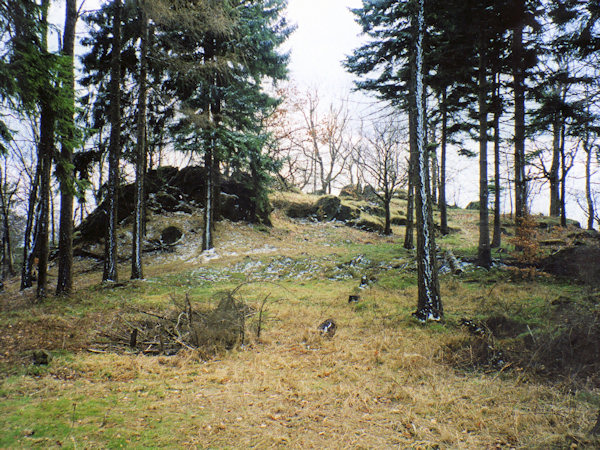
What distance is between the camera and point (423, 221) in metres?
6.86

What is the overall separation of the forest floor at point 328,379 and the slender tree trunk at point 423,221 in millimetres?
453

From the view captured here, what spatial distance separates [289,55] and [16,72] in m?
13.6

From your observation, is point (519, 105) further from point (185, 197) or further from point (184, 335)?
point (185, 197)

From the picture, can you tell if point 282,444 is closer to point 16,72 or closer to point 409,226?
point 16,72

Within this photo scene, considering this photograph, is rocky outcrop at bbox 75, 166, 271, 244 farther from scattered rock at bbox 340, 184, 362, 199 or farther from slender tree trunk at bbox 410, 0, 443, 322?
slender tree trunk at bbox 410, 0, 443, 322

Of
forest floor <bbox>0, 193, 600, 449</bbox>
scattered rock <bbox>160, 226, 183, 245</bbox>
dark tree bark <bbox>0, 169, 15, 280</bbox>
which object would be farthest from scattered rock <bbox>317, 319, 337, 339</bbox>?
dark tree bark <bbox>0, 169, 15, 280</bbox>

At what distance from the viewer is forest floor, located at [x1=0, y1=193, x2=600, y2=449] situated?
304 cm

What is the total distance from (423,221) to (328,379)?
431 centimetres

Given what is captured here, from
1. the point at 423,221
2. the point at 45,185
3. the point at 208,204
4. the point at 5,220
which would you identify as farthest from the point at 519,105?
the point at 5,220

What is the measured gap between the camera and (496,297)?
783 cm

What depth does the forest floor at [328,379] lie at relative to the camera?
9.98 ft

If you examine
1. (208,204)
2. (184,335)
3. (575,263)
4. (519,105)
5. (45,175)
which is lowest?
(184,335)

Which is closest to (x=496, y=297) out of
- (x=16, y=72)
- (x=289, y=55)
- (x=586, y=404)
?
(x=586, y=404)

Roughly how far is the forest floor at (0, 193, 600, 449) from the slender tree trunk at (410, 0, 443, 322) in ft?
1.49
